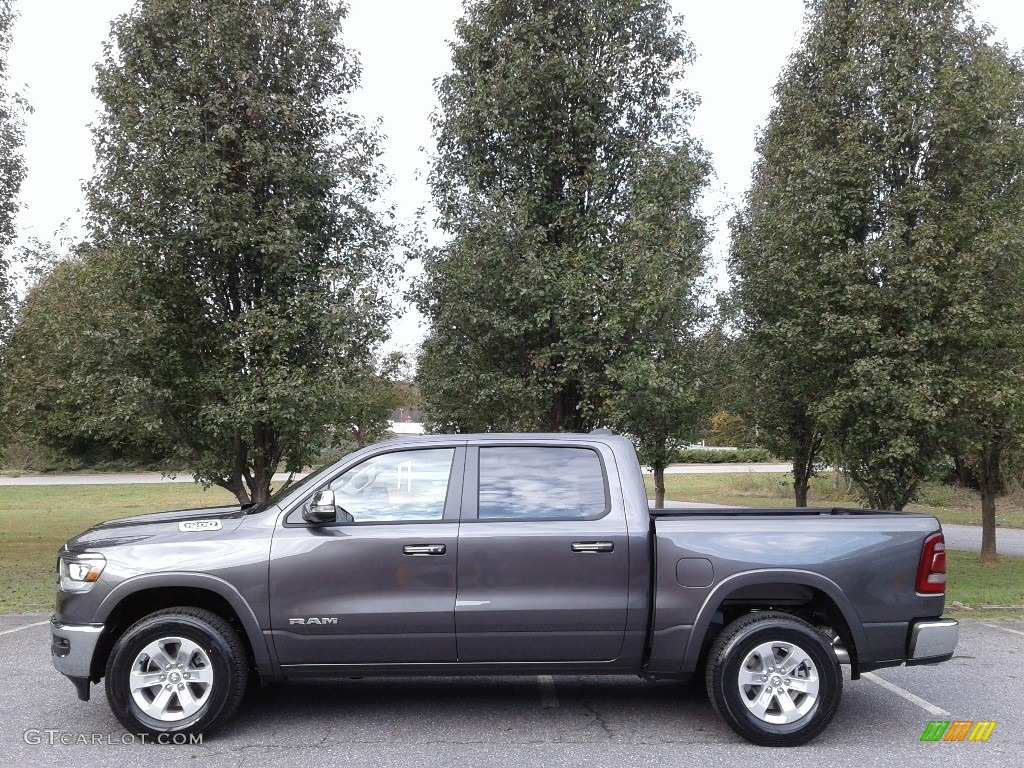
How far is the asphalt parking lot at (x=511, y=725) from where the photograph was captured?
15.3 feet

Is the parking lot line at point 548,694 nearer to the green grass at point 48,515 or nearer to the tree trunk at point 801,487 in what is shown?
the green grass at point 48,515

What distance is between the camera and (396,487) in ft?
17.3

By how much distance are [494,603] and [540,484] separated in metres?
0.78

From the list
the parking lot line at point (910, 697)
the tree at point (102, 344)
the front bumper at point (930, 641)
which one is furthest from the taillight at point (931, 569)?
the tree at point (102, 344)

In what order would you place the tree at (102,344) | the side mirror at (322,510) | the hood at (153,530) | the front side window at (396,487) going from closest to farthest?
the side mirror at (322,510), the hood at (153,530), the front side window at (396,487), the tree at (102,344)

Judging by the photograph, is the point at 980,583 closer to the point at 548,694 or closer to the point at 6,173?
the point at 548,694

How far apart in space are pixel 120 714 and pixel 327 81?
914cm

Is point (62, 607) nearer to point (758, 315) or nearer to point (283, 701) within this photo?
point (283, 701)

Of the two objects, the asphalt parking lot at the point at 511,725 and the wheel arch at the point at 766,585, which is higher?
the wheel arch at the point at 766,585

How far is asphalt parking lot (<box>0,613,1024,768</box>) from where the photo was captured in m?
4.65

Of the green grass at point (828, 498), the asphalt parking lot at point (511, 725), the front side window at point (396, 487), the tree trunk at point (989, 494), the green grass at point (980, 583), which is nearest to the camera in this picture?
the asphalt parking lot at point (511, 725)

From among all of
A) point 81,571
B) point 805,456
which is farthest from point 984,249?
point 81,571

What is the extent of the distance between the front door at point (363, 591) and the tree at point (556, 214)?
5434mm

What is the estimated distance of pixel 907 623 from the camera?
5.02 metres
